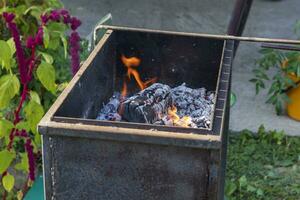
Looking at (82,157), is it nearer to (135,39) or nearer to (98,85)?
(98,85)

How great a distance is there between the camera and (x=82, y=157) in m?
1.96

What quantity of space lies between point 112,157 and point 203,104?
2.96ft

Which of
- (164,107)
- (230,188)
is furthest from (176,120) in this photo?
(230,188)

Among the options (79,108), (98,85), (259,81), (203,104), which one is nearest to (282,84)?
(259,81)

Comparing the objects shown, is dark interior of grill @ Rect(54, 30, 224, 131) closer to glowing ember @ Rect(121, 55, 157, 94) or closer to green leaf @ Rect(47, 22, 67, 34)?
glowing ember @ Rect(121, 55, 157, 94)

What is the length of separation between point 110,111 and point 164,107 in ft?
0.78

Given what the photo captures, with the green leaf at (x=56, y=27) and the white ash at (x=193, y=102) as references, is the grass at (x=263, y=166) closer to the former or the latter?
the white ash at (x=193, y=102)

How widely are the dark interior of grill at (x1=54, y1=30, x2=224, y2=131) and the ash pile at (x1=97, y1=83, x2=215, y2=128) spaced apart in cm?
5

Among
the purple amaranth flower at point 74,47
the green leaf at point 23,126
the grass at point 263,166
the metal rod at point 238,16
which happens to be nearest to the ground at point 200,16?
the grass at point 263,166

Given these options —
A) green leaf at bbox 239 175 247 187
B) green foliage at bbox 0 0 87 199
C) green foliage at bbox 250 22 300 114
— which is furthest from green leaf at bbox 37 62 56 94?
green foliage at bbox 250 22 300 114

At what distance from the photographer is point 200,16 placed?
6336mm

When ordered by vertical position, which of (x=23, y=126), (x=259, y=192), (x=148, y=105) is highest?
(x=148, y=105)

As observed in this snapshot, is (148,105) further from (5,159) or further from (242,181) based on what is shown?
(242,181)

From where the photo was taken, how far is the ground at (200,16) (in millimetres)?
5621
